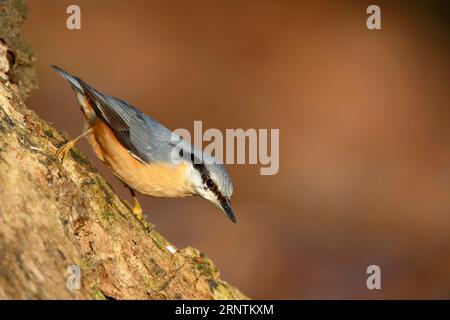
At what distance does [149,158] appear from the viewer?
4.59m

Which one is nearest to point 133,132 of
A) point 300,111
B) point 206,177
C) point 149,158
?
point 149,158

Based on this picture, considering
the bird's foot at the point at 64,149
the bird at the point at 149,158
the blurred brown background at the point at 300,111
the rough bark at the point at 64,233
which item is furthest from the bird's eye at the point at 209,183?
the blurred brown background at the point at 300,111

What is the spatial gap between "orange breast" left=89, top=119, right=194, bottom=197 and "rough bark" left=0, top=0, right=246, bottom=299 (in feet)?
0.83

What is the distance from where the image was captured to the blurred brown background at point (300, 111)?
345 inches

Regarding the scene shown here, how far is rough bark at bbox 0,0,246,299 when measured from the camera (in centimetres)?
309

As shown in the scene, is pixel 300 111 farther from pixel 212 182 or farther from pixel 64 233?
pixel 64 233

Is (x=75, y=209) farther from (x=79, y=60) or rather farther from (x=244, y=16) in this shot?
(x=244, y=16)

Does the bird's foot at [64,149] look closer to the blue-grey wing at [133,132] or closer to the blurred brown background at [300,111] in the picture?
the blue-grey wing at [133,132]

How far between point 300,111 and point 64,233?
800cm

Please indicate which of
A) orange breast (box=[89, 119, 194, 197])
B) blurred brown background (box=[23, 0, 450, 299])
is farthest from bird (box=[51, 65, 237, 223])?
blurred brown background (box=[23, 0, 450, 299])

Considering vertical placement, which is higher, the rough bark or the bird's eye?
the bird's eye

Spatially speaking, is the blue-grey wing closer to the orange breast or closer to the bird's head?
the orange breast

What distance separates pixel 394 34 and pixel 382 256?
4.63m

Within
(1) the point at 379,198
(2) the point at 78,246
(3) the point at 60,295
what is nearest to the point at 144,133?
(2) the point at 78,246
